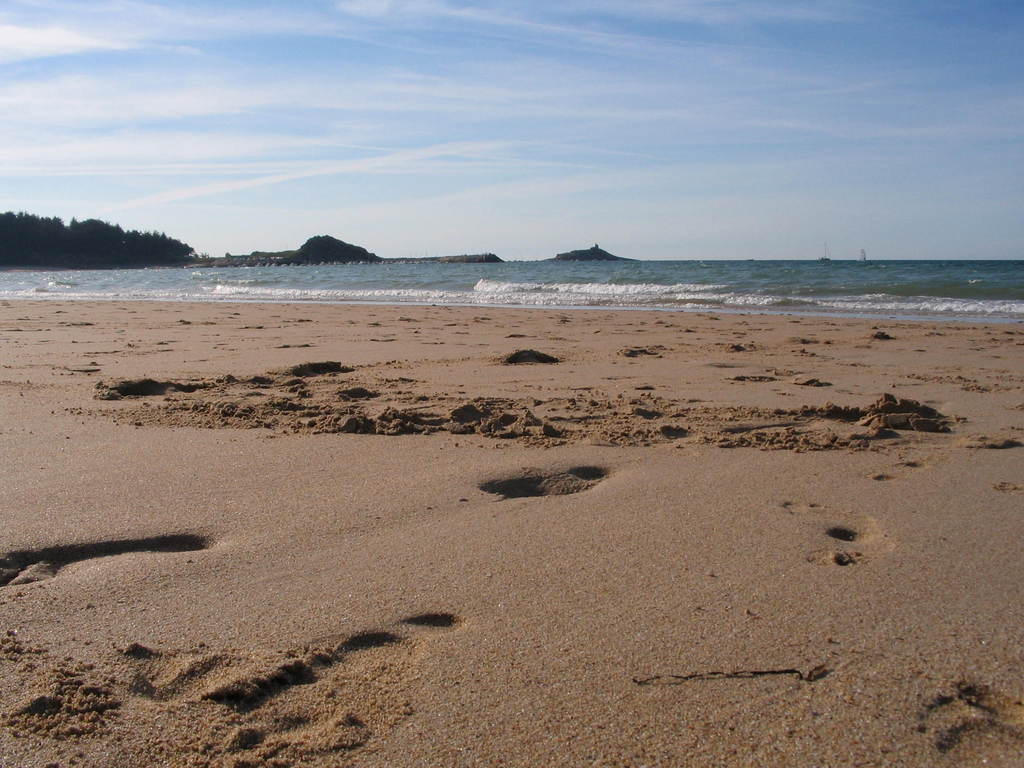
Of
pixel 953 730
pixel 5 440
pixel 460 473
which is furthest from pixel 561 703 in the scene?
pixel 5 440

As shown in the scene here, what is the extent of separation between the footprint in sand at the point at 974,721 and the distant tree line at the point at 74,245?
69334 mm

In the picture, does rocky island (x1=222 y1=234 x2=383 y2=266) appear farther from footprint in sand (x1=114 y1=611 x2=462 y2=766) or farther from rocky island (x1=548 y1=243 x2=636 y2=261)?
footprint in sand (x1=114 y1=611 x2=462 y2=766)

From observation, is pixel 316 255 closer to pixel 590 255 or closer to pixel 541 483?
pixel 590 255

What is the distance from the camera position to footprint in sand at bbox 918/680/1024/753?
128 cm

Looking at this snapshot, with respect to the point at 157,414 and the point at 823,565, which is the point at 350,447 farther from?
the point at 823,565

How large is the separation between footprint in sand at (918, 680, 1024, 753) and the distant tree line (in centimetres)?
6933

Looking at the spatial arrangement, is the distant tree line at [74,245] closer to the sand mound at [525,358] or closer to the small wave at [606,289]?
the small wave at [606,289]

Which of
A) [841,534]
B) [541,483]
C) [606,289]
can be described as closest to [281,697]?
[541,483]

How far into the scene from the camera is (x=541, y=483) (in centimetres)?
272

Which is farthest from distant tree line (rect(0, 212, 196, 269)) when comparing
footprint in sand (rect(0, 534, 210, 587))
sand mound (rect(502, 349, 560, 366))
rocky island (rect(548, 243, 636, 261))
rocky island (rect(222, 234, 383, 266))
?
footprint in sand (rect(0, 534, 210, 587))

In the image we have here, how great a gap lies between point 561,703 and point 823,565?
0.91m

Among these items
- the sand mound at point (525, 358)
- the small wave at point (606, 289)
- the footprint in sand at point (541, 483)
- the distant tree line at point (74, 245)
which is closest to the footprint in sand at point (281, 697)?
the footprint in sand at point (541, 483)

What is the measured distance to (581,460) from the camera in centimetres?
295

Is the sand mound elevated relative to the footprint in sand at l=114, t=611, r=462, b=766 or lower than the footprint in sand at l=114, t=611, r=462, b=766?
elevated
